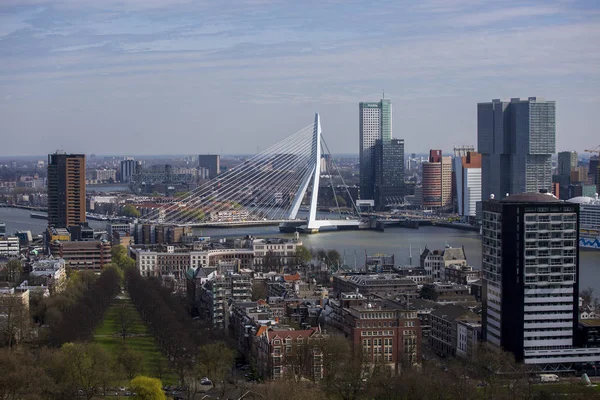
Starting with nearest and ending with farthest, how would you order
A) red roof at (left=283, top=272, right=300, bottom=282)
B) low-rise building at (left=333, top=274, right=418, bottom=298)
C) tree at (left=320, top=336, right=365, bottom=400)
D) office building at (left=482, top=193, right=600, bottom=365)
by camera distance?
1. tree at (left=320, top=336, right=365, bottom=400)
2. office building at (left=482, top=193, right=600, bottom=365)
3. low-rise building at (left=333, top=274, right=418, bottom=298)
4. red roof at (left=283, top=272, right=300, bottom=282)

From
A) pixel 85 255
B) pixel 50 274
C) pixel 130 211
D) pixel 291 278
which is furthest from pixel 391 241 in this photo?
pixel 130 211

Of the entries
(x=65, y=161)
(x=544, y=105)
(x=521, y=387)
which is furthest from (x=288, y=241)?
(x=544, y=105)

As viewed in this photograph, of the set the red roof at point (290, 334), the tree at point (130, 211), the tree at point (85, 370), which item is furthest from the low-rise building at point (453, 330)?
the tree at point (130, 211)

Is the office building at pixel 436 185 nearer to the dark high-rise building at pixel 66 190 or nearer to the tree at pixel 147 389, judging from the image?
the dark high-rise building at pixel 66 190

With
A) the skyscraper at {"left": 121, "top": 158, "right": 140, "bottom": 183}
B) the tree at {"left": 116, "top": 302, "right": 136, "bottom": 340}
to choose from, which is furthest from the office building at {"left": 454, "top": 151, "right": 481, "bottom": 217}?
the skyscraper at {"left": 121, "top": 158, "right": 140, "bottom": 183}

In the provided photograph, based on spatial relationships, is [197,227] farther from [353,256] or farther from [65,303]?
[65,303]

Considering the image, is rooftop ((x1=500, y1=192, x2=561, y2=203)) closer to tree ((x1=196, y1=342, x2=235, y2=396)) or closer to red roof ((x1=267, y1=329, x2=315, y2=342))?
red roof ((x1=267, y1=329, x2=315, y2=342))
